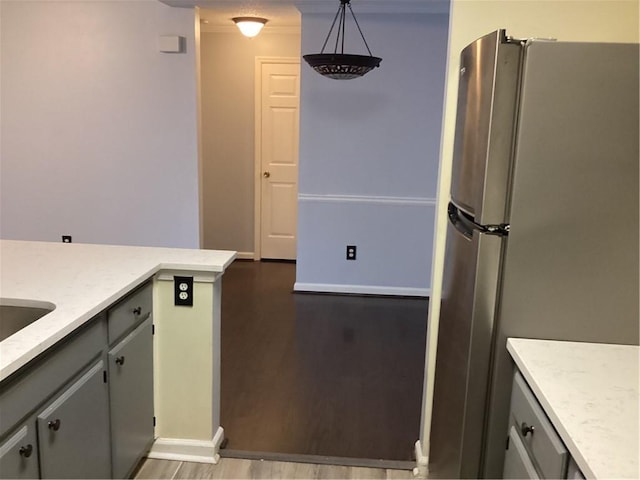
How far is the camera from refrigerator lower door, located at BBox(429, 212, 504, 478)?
1.60 meters

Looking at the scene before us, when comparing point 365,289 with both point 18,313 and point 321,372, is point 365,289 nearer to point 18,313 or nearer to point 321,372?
point 321,372

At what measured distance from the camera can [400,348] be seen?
379cm

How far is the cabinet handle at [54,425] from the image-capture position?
1.55 meters

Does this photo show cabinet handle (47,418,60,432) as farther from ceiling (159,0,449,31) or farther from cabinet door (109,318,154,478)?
ceiling (159,0,449,31)

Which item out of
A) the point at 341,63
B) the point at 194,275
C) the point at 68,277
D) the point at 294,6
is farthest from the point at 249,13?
the point at 68,277

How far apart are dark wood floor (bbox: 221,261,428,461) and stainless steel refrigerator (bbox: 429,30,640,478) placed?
107 cm

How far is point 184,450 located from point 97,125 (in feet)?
9.96

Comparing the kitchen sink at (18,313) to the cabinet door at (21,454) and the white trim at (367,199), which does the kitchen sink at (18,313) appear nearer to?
the cabinet door at (21,454)

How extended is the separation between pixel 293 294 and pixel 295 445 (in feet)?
7.70

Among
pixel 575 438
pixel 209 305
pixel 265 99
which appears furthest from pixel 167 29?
pixel 575 438

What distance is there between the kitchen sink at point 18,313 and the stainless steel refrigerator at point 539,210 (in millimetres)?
1299

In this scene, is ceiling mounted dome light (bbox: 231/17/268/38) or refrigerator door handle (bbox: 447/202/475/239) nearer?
refrigerator door handle (bbox: 447/202/475/239)

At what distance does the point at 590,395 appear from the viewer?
133cm

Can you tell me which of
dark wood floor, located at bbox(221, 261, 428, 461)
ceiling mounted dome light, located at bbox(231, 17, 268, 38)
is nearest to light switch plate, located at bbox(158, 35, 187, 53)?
ceiling mounted dome light, located at bbox(231, 17, 268, 38)
